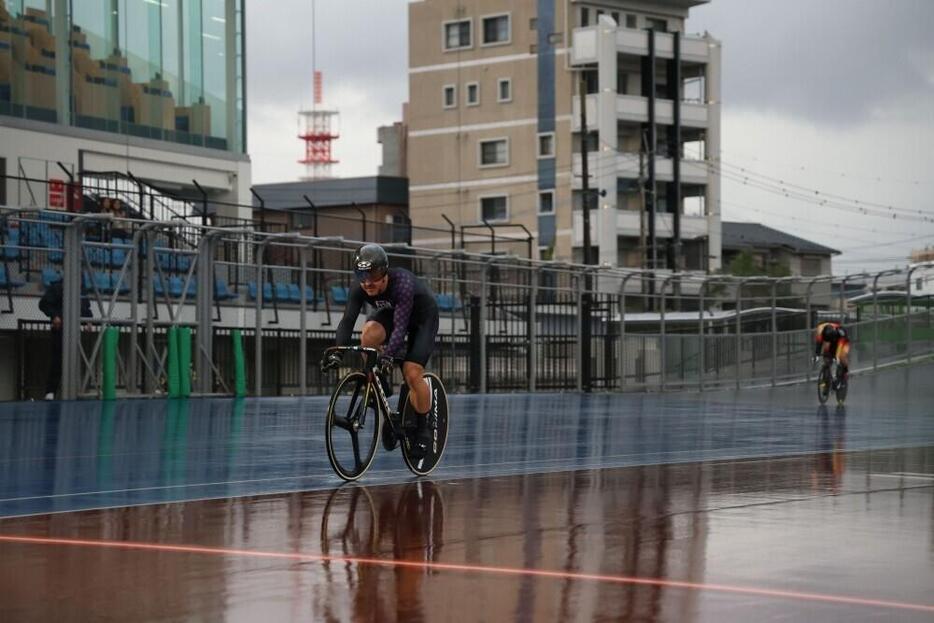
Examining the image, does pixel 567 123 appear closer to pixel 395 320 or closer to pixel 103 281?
pixel 103 281

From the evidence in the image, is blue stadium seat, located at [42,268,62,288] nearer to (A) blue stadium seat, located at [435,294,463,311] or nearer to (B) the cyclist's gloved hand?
(A) blue stadium seat, located at [435,294,463,311]

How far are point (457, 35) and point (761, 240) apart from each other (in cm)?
2666

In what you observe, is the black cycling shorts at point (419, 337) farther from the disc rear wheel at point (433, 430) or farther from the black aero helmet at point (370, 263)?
the black aero helmet at point (370, 263)

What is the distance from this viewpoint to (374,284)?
1182cm

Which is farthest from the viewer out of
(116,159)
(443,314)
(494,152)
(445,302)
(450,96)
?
(450,96)

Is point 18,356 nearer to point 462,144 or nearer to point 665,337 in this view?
point 665,337

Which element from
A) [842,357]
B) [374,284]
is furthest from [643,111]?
[374,284]

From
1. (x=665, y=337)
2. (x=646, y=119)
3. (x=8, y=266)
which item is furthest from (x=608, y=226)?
(x=8, y=266)

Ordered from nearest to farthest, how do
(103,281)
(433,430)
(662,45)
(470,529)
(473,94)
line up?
(470,529) < (433,430) < (103,281) < (662,45) < (473,94)

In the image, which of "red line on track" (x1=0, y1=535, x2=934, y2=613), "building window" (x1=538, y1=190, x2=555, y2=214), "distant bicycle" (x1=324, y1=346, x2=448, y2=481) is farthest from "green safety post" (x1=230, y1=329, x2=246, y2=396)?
"building window" (x1=538, y1=190, x2=555, y2=214)

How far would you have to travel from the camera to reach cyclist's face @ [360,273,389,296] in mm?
11773

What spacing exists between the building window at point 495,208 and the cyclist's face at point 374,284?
228 feet

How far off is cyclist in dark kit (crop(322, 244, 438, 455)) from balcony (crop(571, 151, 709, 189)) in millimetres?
64083

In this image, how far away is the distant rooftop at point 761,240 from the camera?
97125mm
